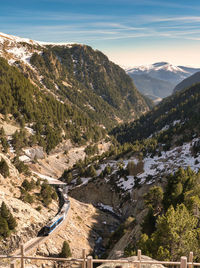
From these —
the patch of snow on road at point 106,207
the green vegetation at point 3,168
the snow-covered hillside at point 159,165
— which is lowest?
the patch of snow on road at point 106,207

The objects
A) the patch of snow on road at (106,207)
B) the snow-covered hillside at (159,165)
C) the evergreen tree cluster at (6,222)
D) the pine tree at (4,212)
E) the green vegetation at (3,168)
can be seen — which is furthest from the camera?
the patch of snow on road at (106,207)

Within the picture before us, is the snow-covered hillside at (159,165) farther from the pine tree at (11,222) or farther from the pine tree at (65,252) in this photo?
the pine tree at (11,222)

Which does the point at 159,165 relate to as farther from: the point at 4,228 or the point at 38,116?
the point at 38,116

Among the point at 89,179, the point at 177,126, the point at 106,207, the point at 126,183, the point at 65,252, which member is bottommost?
the point at 106,207

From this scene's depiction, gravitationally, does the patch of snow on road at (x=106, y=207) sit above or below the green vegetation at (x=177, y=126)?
below

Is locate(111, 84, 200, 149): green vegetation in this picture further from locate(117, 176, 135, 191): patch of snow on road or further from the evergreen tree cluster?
the evergreen tree cluster

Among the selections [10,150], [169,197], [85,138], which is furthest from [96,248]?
[85,138]

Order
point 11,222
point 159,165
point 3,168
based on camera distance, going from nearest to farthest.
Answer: point 11,222 < point 3,168 < point 159,165

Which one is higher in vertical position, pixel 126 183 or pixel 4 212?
pixel 4 212

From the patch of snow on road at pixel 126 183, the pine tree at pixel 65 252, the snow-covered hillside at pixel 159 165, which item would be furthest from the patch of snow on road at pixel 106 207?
the pine tree at pixel 65 252

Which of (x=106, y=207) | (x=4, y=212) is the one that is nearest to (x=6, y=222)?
(x=4, y=212)
